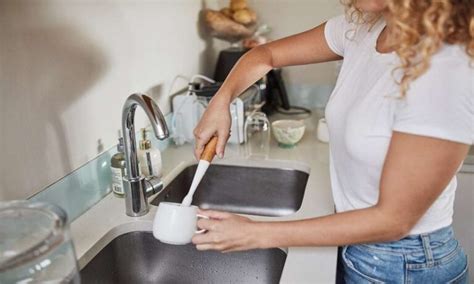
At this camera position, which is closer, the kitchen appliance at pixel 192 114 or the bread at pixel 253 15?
the kitchen appliance at pixel 192 114

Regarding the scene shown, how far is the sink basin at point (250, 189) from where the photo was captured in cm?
141

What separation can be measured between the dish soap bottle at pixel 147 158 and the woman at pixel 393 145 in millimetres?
264

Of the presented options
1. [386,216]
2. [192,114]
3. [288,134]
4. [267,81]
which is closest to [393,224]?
[386,216]

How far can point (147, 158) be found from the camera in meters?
1.22

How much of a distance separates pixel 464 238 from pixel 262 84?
89 centimetres

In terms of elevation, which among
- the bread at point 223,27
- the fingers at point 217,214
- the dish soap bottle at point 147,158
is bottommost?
the dish soap bottle at point 147,158

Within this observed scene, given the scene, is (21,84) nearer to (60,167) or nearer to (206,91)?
(60,167)

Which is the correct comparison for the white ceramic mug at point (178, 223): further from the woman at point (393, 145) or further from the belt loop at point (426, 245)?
the belt loop at point (426, 245)

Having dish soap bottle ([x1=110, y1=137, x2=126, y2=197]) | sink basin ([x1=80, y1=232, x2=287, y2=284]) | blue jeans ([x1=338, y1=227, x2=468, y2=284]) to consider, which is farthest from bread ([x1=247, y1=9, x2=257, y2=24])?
blue jeans ([x1=338, y1=227, x2=468, y2=284])

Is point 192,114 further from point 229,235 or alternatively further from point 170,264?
point 229,235

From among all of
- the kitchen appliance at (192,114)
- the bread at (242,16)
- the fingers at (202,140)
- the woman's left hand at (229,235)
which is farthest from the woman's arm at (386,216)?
the bread at (242,16)

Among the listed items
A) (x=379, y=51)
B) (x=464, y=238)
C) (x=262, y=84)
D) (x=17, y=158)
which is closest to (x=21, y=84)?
(x=17, y=158)

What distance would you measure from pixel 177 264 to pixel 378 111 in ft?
2.01

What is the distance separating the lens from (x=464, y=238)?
147 cm
